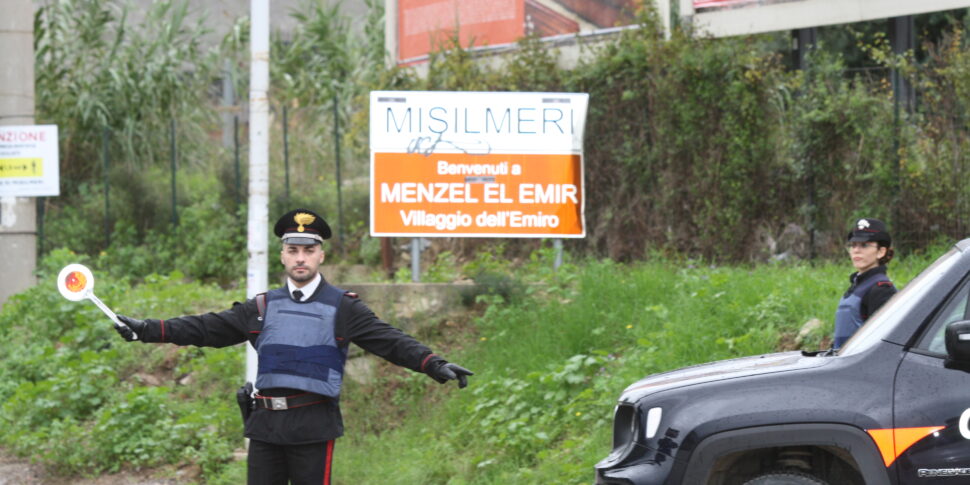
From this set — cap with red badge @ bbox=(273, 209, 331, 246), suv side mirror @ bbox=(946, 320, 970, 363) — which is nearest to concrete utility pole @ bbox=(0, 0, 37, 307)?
cap with red badge @ bbox=(273, 209, 331, 246)

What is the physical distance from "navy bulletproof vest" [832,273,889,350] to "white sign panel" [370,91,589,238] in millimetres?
5496

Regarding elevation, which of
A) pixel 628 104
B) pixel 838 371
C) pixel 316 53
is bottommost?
pixel 838 371

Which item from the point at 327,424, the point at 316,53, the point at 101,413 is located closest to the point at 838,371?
the point at 327,424

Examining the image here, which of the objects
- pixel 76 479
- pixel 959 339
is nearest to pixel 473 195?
pixel 76 479

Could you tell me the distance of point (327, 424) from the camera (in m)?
6.19

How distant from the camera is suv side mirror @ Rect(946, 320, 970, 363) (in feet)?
16.1

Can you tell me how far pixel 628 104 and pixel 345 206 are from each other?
4521mm

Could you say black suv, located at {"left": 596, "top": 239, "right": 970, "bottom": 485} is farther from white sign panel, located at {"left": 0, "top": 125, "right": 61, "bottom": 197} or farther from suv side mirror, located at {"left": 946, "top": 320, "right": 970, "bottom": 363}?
white sign panel, located at {"left": 0, "top": 125, "right": 61, "bottom": 197}

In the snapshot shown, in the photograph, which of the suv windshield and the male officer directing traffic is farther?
the male officer directing traffic

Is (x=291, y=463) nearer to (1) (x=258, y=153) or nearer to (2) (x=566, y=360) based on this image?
(2) (x=566, y=360)

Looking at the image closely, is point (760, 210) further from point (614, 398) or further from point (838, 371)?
point (838, 371)

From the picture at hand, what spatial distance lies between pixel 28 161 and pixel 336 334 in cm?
918

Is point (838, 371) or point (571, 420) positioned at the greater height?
point (838, 371)

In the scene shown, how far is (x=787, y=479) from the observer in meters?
5.30
